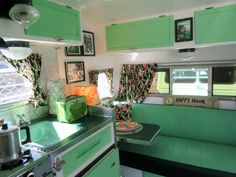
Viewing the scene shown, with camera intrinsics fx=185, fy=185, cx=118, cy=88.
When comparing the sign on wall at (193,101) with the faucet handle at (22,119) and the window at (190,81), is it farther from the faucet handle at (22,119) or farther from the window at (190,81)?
the faucet handle at (22,119)

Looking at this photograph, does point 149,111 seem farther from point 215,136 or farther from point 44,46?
point 44,46

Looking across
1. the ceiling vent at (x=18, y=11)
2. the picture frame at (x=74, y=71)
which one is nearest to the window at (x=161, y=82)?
the picture frame at (x=74, y=71)

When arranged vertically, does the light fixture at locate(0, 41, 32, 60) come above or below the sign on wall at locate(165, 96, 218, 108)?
above

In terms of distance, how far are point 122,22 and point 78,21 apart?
84 cm

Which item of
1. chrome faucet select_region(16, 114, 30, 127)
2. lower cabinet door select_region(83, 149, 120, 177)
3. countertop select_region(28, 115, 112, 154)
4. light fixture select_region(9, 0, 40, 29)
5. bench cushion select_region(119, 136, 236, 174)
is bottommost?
bench cushion select_region(119, 136, 236, 174)

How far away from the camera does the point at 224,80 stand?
8.50 feet

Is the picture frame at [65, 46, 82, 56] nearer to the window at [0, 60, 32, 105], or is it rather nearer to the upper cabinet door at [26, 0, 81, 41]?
the upper cabinet door at [26, 0, 81, 41]

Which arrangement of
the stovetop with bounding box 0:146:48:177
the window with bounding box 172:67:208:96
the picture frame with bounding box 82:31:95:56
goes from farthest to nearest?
1. the window with bounding box 172:67:208:96
2. the picture frame with bounding box 82:31:95:56
3. the stovetop with bounding box 0:146:48:177

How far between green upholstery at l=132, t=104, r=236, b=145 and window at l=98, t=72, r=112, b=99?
49 cm

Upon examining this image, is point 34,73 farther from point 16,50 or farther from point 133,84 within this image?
point 133,84

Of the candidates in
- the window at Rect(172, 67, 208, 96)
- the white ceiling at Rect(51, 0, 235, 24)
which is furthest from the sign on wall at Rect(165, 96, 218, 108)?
the white ceiling at Rect(51, 0, 235, 24)

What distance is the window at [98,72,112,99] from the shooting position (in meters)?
2.80

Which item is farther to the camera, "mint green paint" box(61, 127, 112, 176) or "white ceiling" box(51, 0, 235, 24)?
"white ceiling" box(51, 0, 235, 24)

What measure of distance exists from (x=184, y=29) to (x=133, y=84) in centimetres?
125
